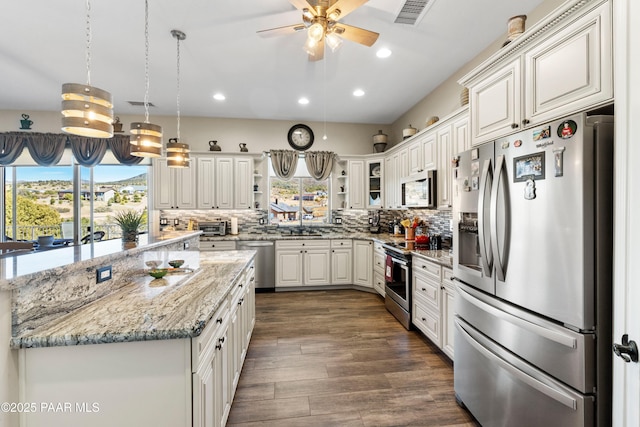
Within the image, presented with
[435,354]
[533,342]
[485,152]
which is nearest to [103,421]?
[533,342]

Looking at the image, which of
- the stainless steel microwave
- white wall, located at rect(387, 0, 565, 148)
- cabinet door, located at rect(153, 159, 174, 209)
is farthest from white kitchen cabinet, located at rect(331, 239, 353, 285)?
cabinet door, located at rect(153, 159, 174, 209)

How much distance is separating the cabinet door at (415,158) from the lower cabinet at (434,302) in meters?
1.35

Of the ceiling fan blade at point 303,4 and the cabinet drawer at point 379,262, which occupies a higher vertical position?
the ceiling fan blade at point 303,4

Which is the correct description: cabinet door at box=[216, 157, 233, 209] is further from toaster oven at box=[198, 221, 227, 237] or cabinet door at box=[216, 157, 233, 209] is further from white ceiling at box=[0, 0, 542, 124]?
white ceiling at box=[0, 0, 542, 124]

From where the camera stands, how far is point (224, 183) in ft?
16.2

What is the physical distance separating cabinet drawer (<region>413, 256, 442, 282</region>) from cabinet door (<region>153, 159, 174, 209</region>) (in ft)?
13.7

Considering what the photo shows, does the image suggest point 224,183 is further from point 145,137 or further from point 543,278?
point 543,278

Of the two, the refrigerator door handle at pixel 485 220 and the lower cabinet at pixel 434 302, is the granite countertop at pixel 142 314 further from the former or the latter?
the lower cabinet at pixel 434 302

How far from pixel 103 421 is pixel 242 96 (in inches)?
160

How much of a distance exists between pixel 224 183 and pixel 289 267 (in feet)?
6.28

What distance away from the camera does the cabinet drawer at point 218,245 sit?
466 cm

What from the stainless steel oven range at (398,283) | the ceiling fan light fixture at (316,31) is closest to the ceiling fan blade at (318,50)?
the ceiling fan light fixture at (316,31)

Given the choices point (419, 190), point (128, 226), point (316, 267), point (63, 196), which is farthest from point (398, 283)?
point (63, 196)

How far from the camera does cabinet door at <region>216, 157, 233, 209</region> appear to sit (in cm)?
493
